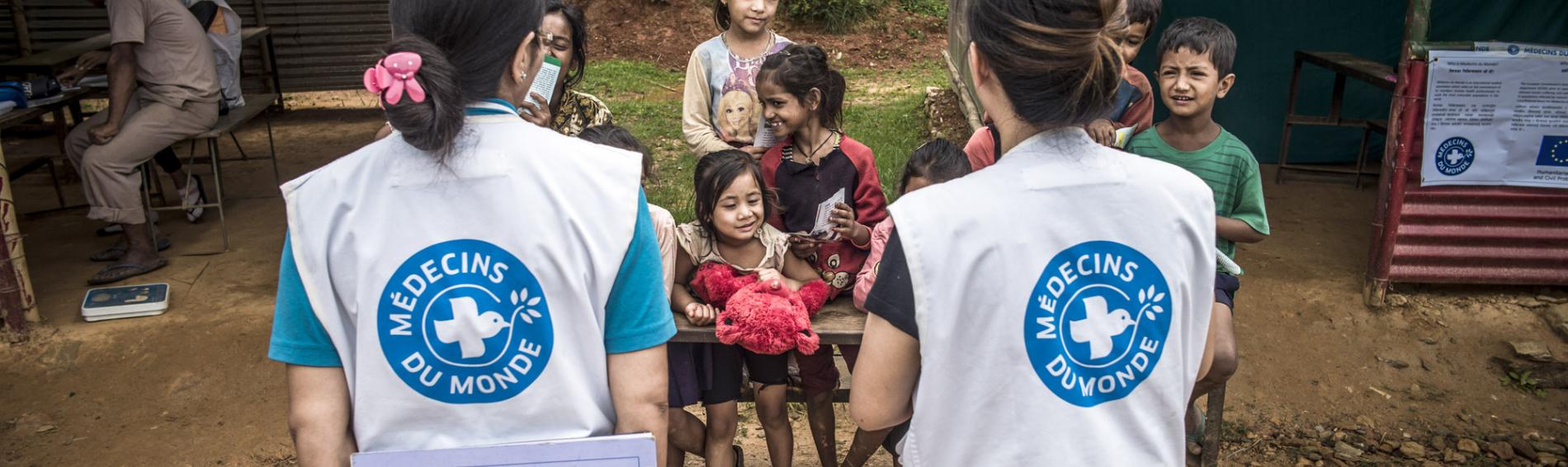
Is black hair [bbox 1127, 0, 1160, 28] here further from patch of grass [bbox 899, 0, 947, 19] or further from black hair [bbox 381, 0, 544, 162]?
patch of grass [bbox 899, 0, 947, 19]

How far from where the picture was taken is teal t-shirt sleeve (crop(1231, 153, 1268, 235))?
2.94 metres

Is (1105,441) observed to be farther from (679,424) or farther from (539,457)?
(679,424)

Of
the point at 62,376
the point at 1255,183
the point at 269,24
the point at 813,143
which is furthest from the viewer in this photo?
the point at 269,24

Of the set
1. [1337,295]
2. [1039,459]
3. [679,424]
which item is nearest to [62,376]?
[679,424]

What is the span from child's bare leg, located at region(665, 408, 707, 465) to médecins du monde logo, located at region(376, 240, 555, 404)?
1.43 m

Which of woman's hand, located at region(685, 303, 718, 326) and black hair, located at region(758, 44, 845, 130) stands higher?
black hair, located at region(758, 44, 845, 130)

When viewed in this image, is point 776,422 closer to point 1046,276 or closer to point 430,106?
point 1046,276

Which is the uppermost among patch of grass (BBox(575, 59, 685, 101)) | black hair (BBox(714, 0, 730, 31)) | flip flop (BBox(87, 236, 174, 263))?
black hair (BBox(714, 0, 730, 31))

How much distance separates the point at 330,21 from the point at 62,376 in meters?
6.29

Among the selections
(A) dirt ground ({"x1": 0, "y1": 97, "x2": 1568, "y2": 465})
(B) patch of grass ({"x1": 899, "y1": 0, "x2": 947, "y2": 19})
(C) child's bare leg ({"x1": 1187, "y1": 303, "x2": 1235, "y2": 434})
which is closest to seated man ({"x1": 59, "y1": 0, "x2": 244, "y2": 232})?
(A) dirt ground ({"x1": 0, "y1": 97, "x2": 1568, "y2": 465})

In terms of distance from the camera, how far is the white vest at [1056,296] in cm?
150

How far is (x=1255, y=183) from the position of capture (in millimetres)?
2965

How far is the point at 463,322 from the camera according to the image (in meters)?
1.53

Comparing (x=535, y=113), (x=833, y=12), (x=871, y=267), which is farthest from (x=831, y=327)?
(x=833, y=12)
